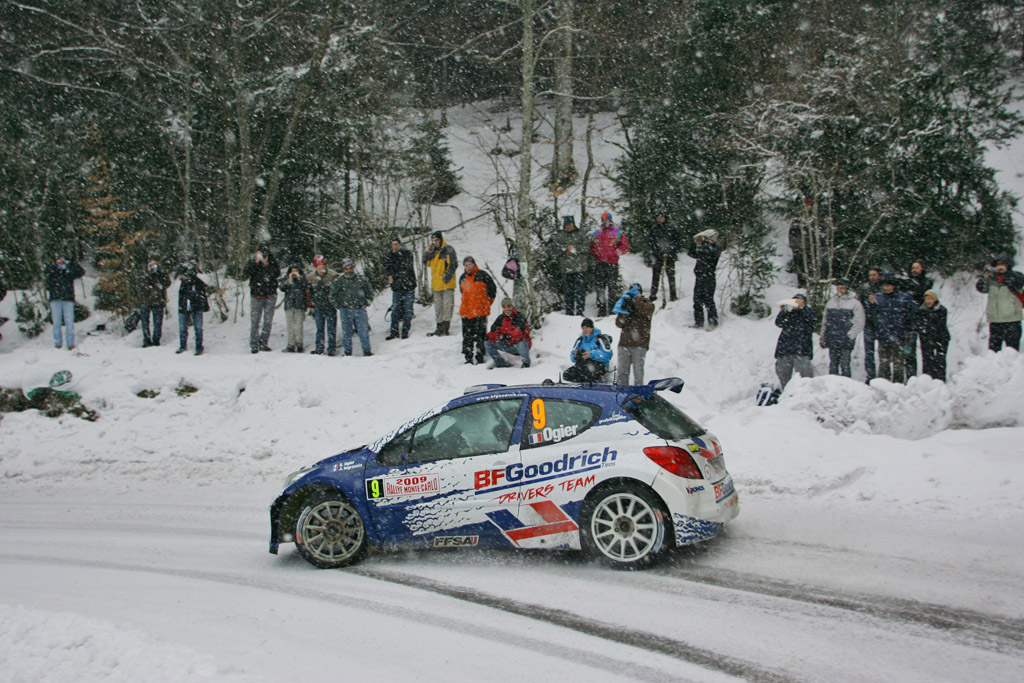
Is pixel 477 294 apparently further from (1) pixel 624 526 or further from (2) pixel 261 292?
(1) pixel 624 526

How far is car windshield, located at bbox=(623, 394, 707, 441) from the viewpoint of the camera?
634cm

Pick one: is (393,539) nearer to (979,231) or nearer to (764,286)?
(764,286)

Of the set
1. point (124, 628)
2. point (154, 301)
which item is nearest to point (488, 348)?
point (154, 301)

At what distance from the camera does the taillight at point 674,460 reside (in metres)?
6.06

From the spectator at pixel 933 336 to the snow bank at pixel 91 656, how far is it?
10.7 meters

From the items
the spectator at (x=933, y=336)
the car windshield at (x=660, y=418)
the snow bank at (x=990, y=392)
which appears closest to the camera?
the car windshield at (x=660, y=418)

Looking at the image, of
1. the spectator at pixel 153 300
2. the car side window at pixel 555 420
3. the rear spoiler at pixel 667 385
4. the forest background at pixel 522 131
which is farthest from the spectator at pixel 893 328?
the spectator at pixel 153 300

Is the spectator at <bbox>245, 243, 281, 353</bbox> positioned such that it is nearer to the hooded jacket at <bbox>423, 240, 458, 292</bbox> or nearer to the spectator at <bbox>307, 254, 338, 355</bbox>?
the spectator at <bbox>307, 254, 338, 355</bbox>

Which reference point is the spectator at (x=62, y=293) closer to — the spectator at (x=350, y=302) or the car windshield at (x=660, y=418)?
the spectator at (x=350, y=302)

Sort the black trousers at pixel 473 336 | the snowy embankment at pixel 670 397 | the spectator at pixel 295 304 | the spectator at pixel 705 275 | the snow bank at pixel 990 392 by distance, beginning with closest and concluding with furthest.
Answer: the snowy embankment at pixel 670 397 < the snow bank at pixel 990 392 < the spectator at pixel 705 275 < the black trousers at pixel 473 336 < the spectator at pixel 295 304

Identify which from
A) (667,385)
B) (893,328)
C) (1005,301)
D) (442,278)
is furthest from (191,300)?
(1005,301)

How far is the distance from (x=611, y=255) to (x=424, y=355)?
14.0ft

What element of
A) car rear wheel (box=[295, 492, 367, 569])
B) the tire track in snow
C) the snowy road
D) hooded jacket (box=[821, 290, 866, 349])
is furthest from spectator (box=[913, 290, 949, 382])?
car rear wheel (box=[295, 492, 367, 569])

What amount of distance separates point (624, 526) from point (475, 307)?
8655 mm
